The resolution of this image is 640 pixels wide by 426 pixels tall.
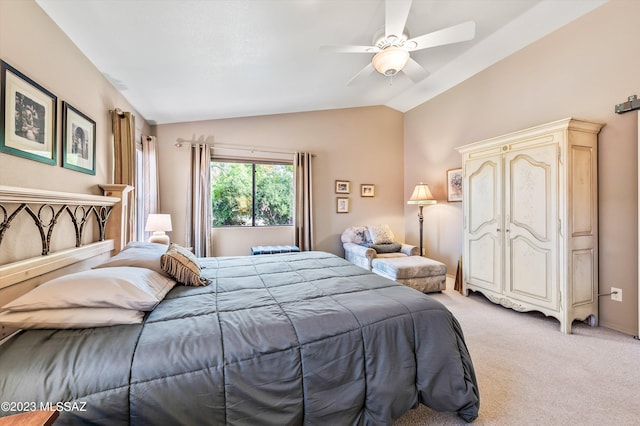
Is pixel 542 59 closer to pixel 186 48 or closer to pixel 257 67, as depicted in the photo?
pixel 257 67

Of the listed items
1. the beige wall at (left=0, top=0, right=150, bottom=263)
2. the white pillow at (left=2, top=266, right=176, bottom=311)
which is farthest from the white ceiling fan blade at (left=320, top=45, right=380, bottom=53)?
the white pillow at (left=2, top=266, right=176, bottom=311)

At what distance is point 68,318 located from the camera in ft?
3.76

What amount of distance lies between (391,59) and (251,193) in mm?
3137

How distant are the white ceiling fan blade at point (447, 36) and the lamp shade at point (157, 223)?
11.3 ft

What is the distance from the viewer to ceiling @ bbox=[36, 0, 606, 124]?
6.52 feet

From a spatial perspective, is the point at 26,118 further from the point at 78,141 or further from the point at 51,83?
the point at 78,141

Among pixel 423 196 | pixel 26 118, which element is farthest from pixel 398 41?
pixel 26 118

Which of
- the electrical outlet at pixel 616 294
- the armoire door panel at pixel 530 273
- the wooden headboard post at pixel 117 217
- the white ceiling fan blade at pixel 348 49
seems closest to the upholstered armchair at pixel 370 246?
the armoire door panel at pixel 530 273

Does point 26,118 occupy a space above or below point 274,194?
above

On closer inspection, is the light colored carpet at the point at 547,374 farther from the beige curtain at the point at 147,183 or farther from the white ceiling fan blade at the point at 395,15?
the beige curtain at the point at 147,183

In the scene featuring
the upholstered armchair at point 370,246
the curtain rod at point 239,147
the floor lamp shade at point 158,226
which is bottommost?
the upholstered armchair at point 370,246

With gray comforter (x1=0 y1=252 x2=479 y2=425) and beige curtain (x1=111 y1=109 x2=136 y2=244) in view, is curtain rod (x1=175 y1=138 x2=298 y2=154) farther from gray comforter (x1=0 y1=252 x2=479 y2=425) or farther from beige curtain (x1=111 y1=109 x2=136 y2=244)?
gray comforter (x1=0 y1=252 x2=479 y2=425)

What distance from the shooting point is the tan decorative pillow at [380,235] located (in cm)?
455

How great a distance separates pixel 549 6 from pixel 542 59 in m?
0.60
